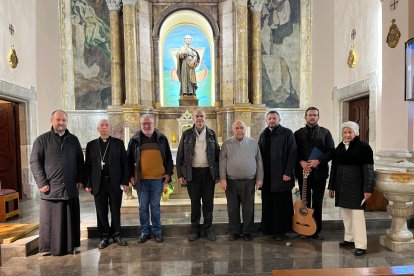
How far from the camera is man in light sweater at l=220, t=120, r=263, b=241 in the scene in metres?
4.04

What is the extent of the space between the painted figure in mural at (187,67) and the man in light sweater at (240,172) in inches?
203

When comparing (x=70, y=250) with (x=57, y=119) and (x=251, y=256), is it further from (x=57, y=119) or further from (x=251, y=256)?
(x=251, y=256)

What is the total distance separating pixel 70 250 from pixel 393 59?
519 cm

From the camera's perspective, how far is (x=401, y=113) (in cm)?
467

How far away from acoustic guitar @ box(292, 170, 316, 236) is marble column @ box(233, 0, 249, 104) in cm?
508

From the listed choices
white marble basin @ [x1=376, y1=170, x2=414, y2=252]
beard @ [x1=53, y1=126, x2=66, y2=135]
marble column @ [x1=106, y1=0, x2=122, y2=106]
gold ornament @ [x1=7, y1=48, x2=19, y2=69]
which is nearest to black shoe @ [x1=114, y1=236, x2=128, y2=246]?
beard @ [x1=53, y1=126, x2=66, y2=135]

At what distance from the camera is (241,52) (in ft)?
29.0

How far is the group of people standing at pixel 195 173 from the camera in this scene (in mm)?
3721

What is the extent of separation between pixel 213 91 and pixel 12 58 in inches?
212

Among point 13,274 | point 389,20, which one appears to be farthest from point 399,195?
point 13,274

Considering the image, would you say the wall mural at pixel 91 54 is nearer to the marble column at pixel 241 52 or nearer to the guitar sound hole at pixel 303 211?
the marble column at pixel 241 52

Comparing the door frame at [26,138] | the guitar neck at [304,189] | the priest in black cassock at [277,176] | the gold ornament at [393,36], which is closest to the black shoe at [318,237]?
the priest in black cassock at [277,176]

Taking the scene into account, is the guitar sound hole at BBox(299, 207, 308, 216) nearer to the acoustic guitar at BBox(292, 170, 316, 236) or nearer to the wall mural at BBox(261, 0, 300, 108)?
the acoustic guitar at BBox(292, 170, 316, 236)

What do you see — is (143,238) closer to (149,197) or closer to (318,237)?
(149,197)
